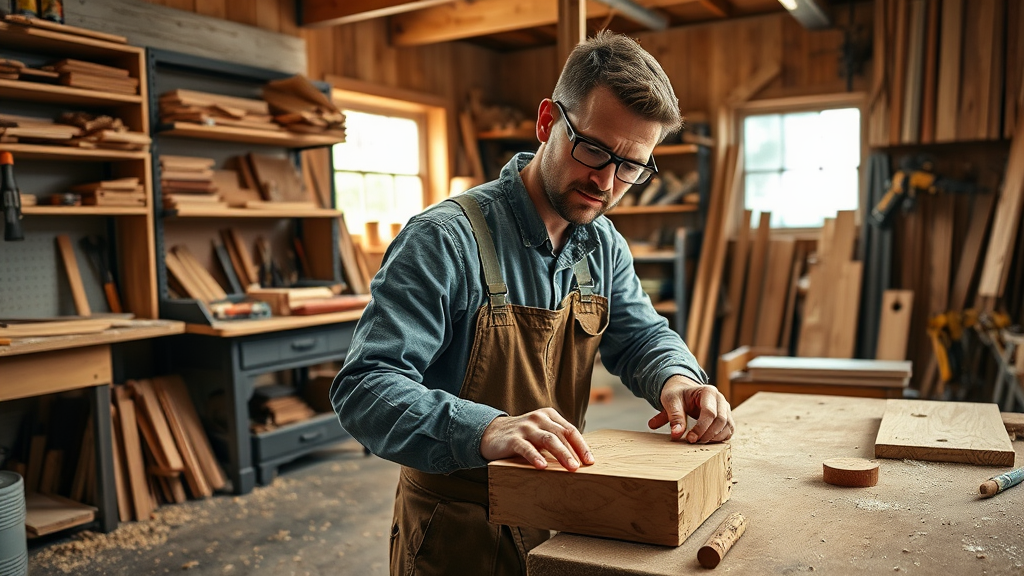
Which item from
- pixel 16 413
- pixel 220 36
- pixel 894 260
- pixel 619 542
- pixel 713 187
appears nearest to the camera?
pixel 619 542

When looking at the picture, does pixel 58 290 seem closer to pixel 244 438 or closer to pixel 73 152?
pixel 73 152

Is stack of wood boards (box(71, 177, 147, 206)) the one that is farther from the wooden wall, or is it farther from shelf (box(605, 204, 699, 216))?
the wooden wall

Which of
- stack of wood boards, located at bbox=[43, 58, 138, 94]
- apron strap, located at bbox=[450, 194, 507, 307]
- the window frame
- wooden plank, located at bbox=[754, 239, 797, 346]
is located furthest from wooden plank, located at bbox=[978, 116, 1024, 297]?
stack of wood boards, located at bbox=[43, 58, 138, 94]

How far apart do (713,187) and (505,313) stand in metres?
5.04

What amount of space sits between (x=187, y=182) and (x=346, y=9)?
1542 mm

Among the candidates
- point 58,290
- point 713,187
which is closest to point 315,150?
point 58,290

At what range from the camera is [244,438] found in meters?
Result: 3.99

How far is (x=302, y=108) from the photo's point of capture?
14.7ft

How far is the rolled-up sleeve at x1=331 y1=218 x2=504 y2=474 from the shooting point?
1.31 metres

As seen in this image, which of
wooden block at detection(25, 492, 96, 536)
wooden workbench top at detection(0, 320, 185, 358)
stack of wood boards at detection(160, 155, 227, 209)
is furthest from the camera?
stack of wood boards at detection(160, 155, 227, 209)

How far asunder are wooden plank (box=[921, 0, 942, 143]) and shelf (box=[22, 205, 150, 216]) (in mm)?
4553

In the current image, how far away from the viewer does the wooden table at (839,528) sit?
1078 millimetres

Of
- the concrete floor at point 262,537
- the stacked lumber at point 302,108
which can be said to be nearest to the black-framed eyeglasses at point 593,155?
the concrete floor at point 262,537

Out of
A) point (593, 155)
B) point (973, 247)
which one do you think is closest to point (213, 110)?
point (593, 155)
